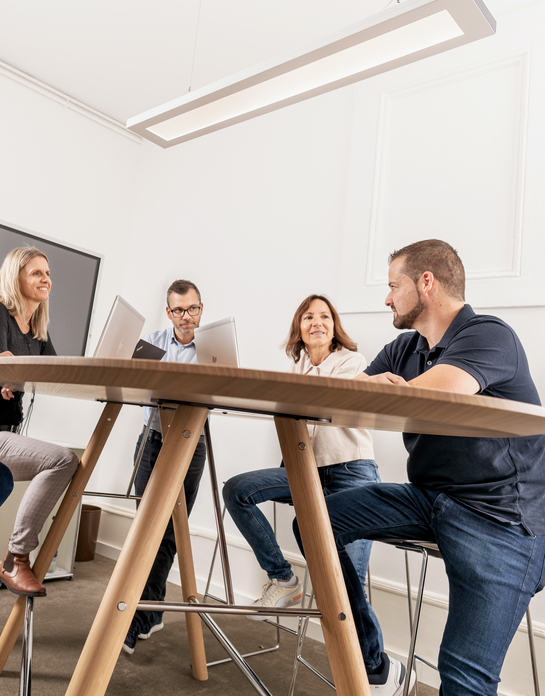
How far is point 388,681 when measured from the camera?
1.64 meters

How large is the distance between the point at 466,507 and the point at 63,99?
401 centimetres

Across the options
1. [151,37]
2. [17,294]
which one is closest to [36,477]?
[17,294]

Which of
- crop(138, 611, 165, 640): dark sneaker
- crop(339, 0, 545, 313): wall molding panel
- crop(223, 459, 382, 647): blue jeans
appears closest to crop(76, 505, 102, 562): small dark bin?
crop(138, 611, 165, 640): dark sneaker

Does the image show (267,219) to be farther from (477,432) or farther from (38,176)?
(477,432)

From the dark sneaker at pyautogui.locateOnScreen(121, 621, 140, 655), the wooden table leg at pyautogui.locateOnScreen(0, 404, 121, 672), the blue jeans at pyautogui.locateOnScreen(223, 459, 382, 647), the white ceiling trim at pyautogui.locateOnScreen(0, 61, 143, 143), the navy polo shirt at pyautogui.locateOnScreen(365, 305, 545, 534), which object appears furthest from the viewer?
the white ceiling trim at pyautogui.locateOnScreen(0, 61, 143, 143)

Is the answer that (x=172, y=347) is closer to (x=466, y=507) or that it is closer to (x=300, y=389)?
(x=466, y=507)

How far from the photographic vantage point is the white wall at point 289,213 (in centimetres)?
250

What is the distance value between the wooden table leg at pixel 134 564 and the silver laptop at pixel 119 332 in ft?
1.80

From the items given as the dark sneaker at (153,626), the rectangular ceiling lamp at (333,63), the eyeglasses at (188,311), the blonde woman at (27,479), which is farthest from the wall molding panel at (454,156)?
the dark sneaker at (153,626)

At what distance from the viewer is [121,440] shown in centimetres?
399

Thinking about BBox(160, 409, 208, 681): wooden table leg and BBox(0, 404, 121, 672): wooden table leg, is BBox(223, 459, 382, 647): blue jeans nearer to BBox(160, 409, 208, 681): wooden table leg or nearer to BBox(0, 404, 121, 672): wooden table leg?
BBox(160, 409, 208, 681): wooden table leg

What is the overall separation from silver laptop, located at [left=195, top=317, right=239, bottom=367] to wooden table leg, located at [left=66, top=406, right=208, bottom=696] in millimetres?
472

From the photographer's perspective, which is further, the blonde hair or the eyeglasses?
the eyeglasses

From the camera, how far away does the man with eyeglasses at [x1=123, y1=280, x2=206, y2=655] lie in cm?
237
